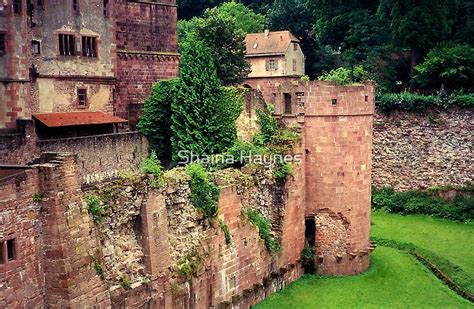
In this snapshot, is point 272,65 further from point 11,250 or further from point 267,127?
point 11,250

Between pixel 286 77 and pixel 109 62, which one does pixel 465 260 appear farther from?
pixel 286 77

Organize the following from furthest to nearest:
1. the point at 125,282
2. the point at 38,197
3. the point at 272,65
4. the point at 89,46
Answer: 1. the point at 272,65
2. the point at 89,46
3. the point at 125,282
4. the point at 38,197

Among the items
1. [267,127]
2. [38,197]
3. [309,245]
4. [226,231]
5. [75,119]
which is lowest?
[309,245]

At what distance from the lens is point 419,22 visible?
3675cm

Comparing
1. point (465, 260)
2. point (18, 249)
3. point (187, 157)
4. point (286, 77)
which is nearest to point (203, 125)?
point (187, 157)

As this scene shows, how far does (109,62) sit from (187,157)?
707cm

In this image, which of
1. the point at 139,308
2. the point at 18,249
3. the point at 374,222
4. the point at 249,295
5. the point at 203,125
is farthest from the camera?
the point at 374,222

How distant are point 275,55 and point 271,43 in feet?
4.36

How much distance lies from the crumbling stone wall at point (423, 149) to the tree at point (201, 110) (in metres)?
11.4

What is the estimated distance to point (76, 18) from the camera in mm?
28891

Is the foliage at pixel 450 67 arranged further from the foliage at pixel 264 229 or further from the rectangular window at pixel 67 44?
the rectangular window at pixel 67 44

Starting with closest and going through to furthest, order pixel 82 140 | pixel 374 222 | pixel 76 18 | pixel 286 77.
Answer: pixel 82 140 < pixel 76 18 < pixel 374 222 < pixel 286 77

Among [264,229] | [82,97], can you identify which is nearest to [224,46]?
[82,97]

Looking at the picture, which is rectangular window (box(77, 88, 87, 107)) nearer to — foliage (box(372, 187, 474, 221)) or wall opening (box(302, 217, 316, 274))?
wall opening (box(302, 217, 316, 274))
